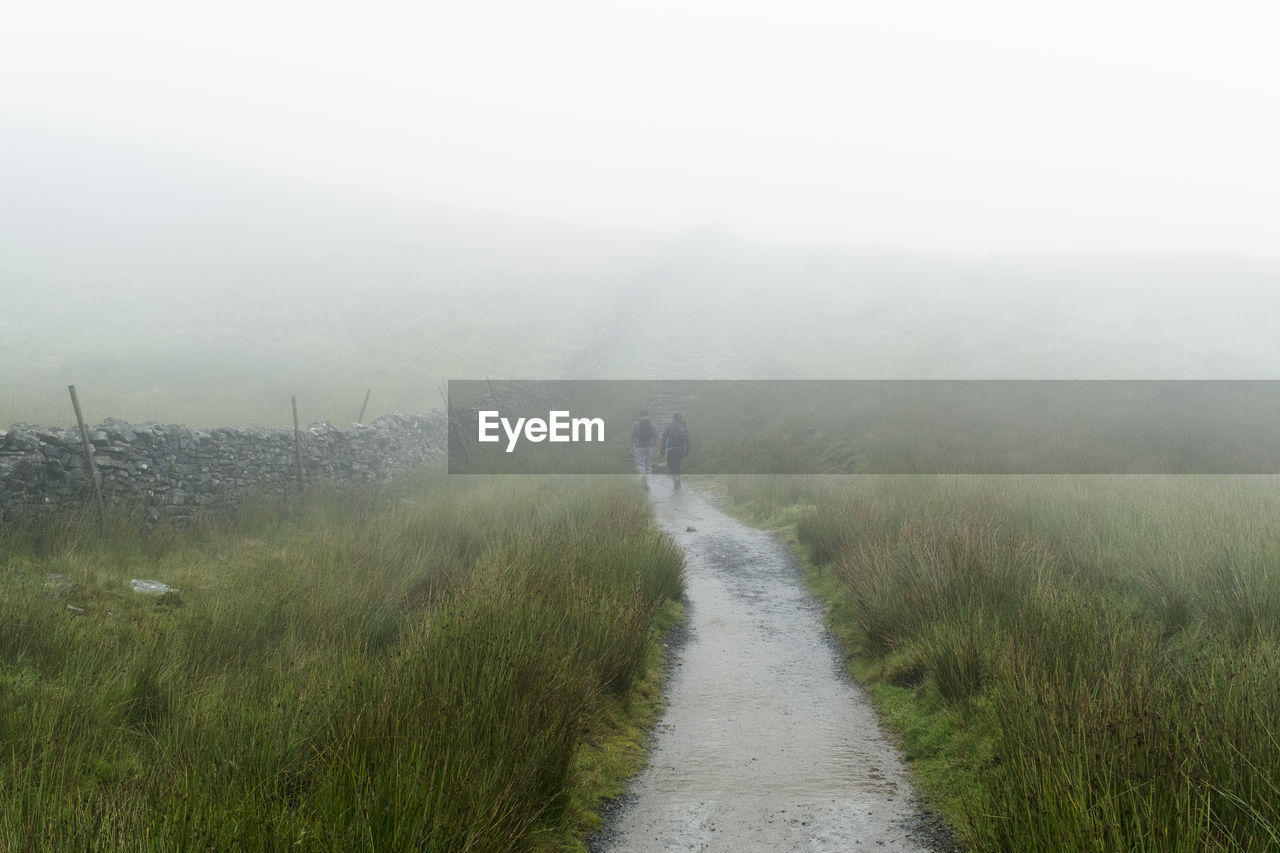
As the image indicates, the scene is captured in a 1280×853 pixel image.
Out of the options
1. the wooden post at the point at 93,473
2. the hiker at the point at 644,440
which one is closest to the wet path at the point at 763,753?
the wooden post at the point at 93,473

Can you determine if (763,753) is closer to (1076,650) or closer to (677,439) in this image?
(1076,650)

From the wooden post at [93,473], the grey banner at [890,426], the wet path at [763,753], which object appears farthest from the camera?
the grey banner at [890,426]

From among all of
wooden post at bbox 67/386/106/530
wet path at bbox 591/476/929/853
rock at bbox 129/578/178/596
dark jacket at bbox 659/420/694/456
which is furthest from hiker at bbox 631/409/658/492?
rock at bbox 129/578/178/596

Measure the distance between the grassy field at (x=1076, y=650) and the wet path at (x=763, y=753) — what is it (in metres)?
0.32

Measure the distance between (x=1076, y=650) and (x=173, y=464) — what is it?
9928 millimetres

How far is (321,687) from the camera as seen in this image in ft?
14.3

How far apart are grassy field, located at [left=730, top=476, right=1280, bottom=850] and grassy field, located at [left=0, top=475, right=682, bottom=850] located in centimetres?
211

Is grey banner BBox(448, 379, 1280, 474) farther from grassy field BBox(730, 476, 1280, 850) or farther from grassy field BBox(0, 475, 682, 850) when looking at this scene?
grassy field BBox(0, 475, 682, 850)

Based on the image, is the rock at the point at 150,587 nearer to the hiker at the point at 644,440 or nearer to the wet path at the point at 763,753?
the wet path at the point at 763,753

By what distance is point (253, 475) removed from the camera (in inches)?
435

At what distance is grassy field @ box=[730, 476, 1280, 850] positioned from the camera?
3.12m

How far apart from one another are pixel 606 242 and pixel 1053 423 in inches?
1800

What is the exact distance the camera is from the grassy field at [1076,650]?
3.12m

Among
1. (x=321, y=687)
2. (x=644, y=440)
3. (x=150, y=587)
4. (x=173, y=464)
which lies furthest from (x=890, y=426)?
(x=321, y=687)
